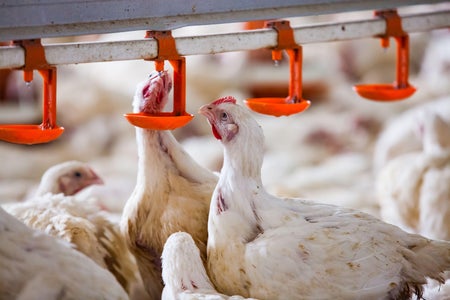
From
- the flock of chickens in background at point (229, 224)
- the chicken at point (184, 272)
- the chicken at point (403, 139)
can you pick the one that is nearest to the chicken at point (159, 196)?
the flock of chickens in background at point (229, 224)

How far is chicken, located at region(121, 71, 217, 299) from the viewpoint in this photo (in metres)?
2.36

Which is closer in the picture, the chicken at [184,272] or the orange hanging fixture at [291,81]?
the chicken at [184,272]

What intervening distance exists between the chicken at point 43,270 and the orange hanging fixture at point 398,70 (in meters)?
1.02

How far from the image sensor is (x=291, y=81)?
2.39 metres

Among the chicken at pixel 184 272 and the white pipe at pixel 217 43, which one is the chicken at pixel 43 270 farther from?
the white pipe at pixel 217 43

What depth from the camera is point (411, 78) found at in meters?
5.80

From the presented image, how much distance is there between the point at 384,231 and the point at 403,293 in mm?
166

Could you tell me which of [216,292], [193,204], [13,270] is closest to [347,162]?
[193,204]

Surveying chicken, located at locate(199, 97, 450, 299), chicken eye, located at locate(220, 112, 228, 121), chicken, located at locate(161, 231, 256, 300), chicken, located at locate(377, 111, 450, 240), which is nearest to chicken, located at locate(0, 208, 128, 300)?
chicken, located at locate(161, 231, 256, 300)

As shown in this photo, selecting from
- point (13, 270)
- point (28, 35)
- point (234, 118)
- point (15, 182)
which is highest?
point (28, 35)

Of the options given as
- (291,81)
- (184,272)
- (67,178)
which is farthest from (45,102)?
(67,178)

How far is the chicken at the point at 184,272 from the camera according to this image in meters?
2.04

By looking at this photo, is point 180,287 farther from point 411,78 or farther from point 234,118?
point 411,78

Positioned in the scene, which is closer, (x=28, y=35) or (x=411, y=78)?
(x=28, y=35)
